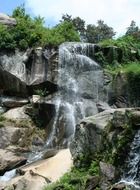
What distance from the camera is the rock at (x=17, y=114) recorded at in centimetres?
2134

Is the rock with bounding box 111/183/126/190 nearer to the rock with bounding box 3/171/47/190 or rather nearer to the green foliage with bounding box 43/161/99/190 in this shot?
the green foliage with bounding box 43/161/99/190

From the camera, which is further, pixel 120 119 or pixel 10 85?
pixel 10 85

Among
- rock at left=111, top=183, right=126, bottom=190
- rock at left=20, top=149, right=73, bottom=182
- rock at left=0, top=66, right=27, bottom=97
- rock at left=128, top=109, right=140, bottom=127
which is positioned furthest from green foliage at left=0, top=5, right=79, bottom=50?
rock at left=111, top=183, right=126, bottom=190

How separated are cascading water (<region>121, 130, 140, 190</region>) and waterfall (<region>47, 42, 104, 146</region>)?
7.25 m

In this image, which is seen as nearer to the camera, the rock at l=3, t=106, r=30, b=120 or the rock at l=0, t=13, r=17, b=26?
the rock at l=3, t=106, r=30, b=120

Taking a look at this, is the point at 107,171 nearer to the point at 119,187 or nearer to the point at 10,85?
the point at 119,187

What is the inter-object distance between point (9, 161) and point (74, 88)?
6.03 m

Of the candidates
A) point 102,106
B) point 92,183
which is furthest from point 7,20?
point 92,183

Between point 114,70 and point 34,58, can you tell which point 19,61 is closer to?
point 34,58

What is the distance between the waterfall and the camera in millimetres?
20594

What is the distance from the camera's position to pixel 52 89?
22.4 meters

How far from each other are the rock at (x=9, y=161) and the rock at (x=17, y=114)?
3.51m

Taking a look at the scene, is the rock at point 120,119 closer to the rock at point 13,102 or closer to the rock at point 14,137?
the rock at point 14,137

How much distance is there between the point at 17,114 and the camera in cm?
2152
